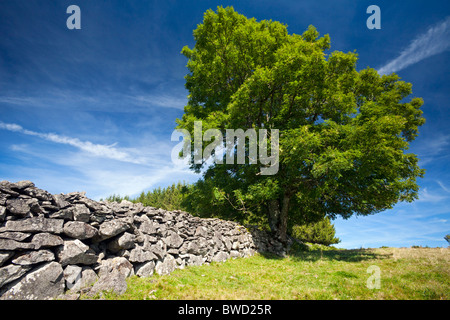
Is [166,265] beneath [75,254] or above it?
beneath

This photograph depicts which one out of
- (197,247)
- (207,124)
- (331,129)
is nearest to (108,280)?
(197,247)

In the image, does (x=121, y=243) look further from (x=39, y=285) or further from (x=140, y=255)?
(x=39, y=285)

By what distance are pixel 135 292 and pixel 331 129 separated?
1469 centimetres

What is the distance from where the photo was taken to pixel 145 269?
25.5 feet

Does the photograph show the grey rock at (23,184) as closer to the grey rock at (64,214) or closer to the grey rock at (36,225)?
the grey rock at (36,225)

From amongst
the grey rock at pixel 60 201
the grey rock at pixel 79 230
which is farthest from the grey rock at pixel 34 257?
the grey rock at pixel 60 201

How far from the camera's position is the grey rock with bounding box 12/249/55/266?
5055mm

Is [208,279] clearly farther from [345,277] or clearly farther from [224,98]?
[224,98]

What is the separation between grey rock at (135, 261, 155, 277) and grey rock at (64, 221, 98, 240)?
2.12 m

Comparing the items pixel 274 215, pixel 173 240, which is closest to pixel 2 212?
pixel 173 240

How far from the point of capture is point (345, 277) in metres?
8.99

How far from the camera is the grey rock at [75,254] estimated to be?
19.0 feet

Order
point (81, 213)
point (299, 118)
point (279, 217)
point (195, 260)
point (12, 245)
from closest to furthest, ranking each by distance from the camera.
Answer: point (12, 245) → point (81, 213) → point (195, 260) → point (299, 118) → point (279, 217)

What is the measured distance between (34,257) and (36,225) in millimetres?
805
